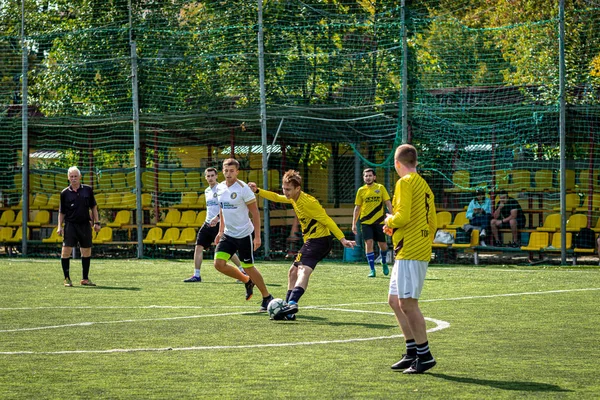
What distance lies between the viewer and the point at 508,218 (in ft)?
82.2

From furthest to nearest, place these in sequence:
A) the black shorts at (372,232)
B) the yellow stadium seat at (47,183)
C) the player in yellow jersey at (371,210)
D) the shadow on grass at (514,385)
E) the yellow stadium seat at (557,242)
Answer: the yellow stadium seat at (47,183) → the yellow stadium seat at (557,242) → the black shorts at (372,232) → the player in yellow jersey at (371,210) → the shadow on grass at (514,385)

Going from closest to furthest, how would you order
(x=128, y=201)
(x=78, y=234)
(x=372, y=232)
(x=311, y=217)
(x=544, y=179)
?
(x=311, y=217), (x=78, y=234), (x=372, y=232), (x=544, y=179), (x=128, y=201)

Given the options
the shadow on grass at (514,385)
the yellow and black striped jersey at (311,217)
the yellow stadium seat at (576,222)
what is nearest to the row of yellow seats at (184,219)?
the yellow stadium seat at (576,222)

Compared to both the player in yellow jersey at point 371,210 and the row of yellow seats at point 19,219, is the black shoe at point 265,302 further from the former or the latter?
the row of yellow seats at point 19,219

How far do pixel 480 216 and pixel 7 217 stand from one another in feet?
43.0

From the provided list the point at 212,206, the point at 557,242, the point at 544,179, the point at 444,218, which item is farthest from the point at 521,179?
the point at 212,206

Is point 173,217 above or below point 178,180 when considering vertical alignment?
below

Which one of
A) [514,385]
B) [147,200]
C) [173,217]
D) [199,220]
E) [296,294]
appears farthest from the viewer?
[147,200]

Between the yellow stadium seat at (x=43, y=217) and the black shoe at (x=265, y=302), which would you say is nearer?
Result: the black shoe at (x=265, y=302)

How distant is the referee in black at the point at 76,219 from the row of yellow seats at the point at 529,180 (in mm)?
10871

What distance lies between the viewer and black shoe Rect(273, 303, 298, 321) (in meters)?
12.0

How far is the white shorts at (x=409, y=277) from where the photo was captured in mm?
8219

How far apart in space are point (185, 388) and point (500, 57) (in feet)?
63.6

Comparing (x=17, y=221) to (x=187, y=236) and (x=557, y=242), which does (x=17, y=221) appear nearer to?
(x=187, y=236)
